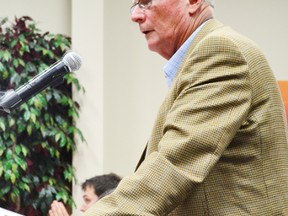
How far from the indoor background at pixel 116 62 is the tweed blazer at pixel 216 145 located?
12.0ft

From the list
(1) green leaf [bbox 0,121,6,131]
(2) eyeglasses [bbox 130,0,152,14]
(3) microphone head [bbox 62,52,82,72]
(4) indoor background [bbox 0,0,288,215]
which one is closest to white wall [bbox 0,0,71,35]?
(4) indoor background [bbox 0,0,288,215]

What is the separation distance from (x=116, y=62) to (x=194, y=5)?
365 cm

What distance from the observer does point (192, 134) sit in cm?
104

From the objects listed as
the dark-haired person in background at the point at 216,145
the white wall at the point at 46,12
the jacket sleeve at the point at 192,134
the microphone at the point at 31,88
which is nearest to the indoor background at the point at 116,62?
the white wall at the point at 46,12

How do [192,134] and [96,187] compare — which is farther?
[96,187]

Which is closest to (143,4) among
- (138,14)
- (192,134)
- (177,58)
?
(138,14)

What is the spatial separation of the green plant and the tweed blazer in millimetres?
3441

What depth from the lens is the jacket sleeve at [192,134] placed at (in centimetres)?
102

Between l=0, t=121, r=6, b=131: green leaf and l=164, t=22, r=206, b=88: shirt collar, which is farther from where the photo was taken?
l=0, t=121, r=6, b=131: green leaf

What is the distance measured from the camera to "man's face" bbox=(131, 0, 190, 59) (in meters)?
1.37

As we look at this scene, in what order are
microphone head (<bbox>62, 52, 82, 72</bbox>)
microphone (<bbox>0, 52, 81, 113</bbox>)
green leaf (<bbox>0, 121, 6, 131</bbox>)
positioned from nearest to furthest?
microphone (<bbox>0, 52, 81, 113</bbox>) → microphone head (<bbox>62, 52, 82, 72</bbox>) → green leaf (<bbox>0, 121, 6, 131</bbox>)

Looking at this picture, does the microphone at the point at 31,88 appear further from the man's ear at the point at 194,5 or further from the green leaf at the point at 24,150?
the green leaf at the point at 24,150

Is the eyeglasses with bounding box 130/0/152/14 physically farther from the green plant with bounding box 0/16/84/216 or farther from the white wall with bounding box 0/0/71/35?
the white wall with bounding box 0/0/71/35

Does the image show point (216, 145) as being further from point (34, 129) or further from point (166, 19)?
point (34, 129)
